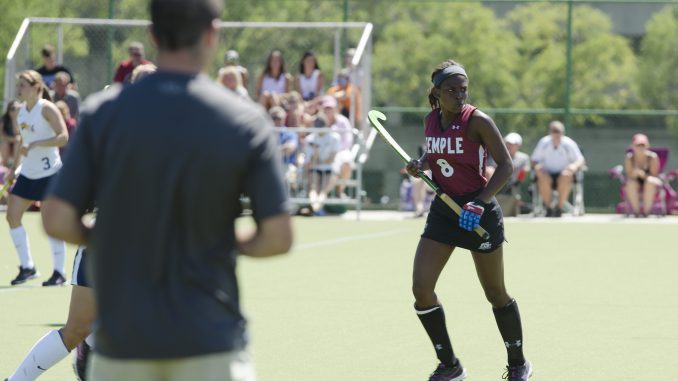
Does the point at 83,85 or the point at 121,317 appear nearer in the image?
the point at 121,317

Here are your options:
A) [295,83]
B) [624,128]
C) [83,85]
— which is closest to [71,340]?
[295,83]

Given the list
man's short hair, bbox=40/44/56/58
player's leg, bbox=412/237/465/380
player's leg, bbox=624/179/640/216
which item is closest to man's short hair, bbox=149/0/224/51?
player's leg, bbox=412/237/465/380

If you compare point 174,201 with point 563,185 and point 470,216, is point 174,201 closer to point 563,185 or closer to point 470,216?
point 470,216

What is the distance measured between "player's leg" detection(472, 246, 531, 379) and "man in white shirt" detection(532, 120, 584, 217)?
13940 mm

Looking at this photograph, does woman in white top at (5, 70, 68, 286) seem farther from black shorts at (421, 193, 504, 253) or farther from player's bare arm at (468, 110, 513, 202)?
player's bare arm at (468, 110, 513, 202)

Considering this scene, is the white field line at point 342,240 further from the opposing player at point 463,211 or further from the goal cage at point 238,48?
the opposing player at point 463,211

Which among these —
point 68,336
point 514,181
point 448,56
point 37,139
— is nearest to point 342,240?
point 514,181

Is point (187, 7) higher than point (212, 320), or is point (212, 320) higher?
point (187, 7)

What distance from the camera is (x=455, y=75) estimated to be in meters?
6.72

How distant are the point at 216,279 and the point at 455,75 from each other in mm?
3581

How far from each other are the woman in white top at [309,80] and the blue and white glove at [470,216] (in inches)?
565

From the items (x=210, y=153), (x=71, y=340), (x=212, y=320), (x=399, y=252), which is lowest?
(x=399, y=252)

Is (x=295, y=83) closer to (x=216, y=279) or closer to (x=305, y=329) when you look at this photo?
(x=305, y=329)

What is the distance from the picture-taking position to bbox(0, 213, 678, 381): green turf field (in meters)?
7.57
